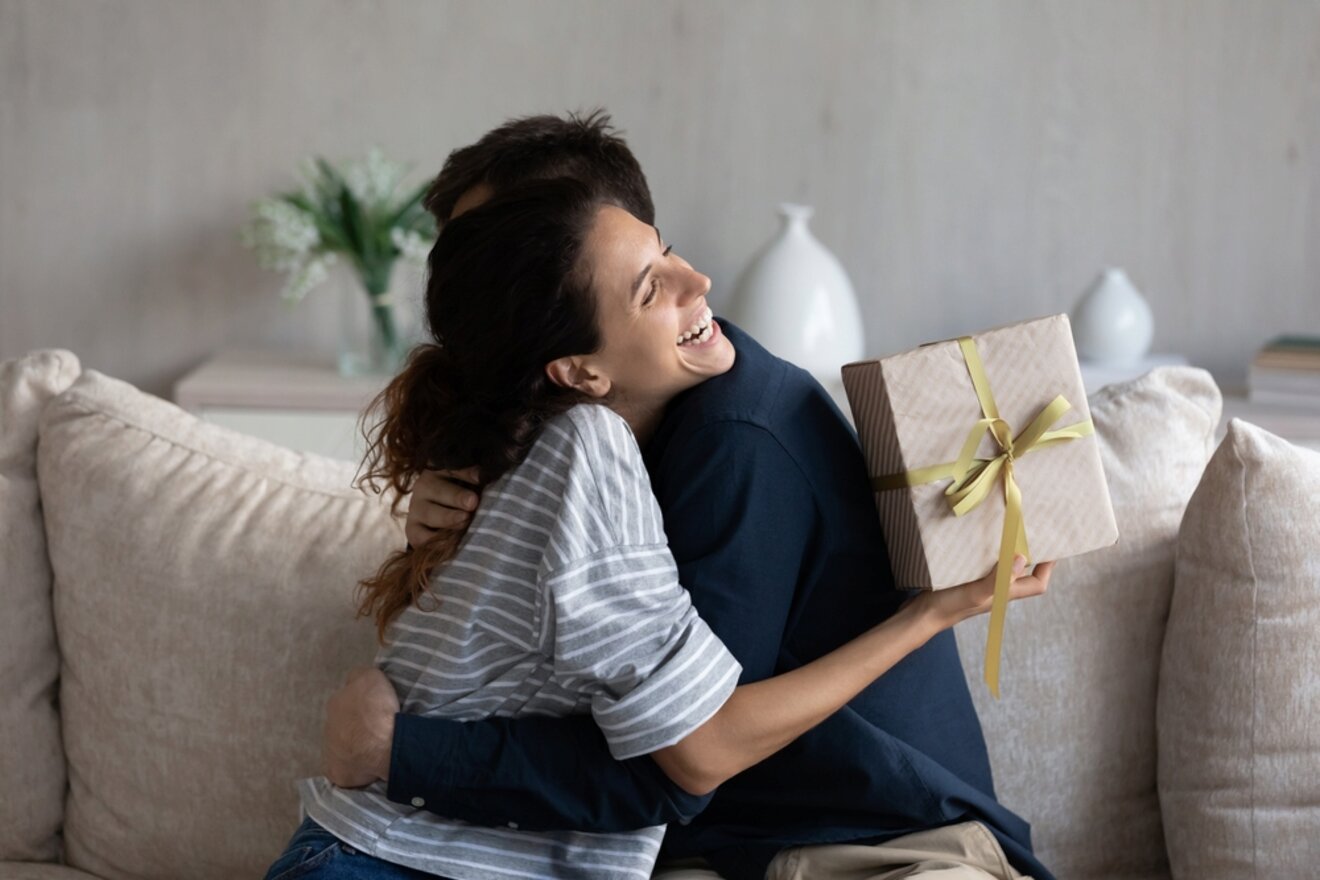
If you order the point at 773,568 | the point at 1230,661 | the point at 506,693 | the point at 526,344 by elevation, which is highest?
the point at 526,344

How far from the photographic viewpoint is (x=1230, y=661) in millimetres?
1447

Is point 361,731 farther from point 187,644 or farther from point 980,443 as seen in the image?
point 980,443

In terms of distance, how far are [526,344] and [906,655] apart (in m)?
0.44

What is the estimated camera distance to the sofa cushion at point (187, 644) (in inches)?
62.5

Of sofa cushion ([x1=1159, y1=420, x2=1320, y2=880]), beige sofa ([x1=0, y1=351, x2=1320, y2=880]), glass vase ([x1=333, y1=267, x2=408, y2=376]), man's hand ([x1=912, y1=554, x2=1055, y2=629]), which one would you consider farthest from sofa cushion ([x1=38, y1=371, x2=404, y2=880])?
glass vase ([x1=333, y1=267, x2=408, y2=376])

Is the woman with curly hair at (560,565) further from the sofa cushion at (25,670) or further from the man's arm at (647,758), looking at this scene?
the sofa cushion at (25,670)

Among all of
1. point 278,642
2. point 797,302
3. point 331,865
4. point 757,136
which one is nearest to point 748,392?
point 331,865

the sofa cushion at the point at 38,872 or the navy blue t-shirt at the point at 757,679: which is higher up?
the navy blue t-shirt at the point at 757,679

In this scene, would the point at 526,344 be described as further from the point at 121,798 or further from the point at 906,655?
the point at 121,798

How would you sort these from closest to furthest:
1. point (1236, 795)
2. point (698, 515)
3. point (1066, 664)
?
1. point (698, 515)
2. point (1236, 795)
3. point (1066, 664)

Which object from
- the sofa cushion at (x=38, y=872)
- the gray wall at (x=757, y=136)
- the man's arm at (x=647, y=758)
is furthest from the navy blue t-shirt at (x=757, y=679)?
the gray wall at (x=757, y=136)

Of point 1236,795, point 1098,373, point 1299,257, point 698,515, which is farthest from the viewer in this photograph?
point 1299,257

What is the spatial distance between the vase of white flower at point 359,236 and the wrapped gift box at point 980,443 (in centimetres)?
160

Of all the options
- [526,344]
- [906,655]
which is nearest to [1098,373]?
Answer: [906,655]
